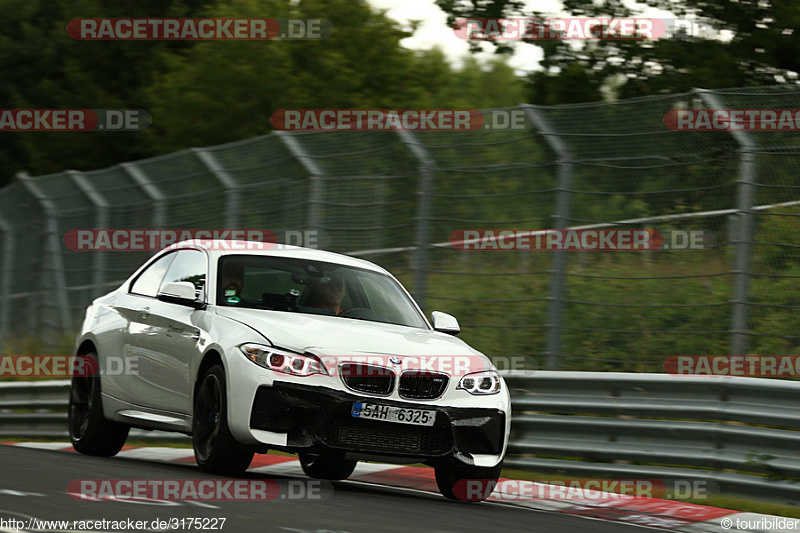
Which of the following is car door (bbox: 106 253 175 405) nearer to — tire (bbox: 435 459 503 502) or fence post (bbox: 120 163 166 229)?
tire (bbox: 435 459 503 502)

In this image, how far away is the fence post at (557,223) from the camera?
1097 cm

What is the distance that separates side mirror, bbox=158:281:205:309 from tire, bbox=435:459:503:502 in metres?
1.92

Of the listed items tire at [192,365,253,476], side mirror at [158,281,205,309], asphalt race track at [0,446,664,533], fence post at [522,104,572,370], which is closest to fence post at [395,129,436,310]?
fence post at [522,104,572,370]

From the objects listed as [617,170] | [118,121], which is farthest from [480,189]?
[118,121]

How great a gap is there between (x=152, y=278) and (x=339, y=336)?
247 centimetres

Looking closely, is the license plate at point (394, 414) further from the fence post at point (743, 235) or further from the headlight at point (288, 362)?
the fence post at point (743, 235)

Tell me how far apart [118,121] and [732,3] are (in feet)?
79.9

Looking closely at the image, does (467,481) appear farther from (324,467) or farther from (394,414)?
(324,467)

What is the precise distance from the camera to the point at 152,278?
10.3 m

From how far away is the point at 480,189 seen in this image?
39.4ft

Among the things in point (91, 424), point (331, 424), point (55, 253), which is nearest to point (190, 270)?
point (91, 424)

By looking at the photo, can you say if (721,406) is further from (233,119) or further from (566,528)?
(233,119)

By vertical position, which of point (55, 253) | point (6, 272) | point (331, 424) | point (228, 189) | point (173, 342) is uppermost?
point (228, 189)

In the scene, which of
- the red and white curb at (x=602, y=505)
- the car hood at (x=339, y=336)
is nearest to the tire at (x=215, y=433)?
the car hood at (x=339, y=336)
